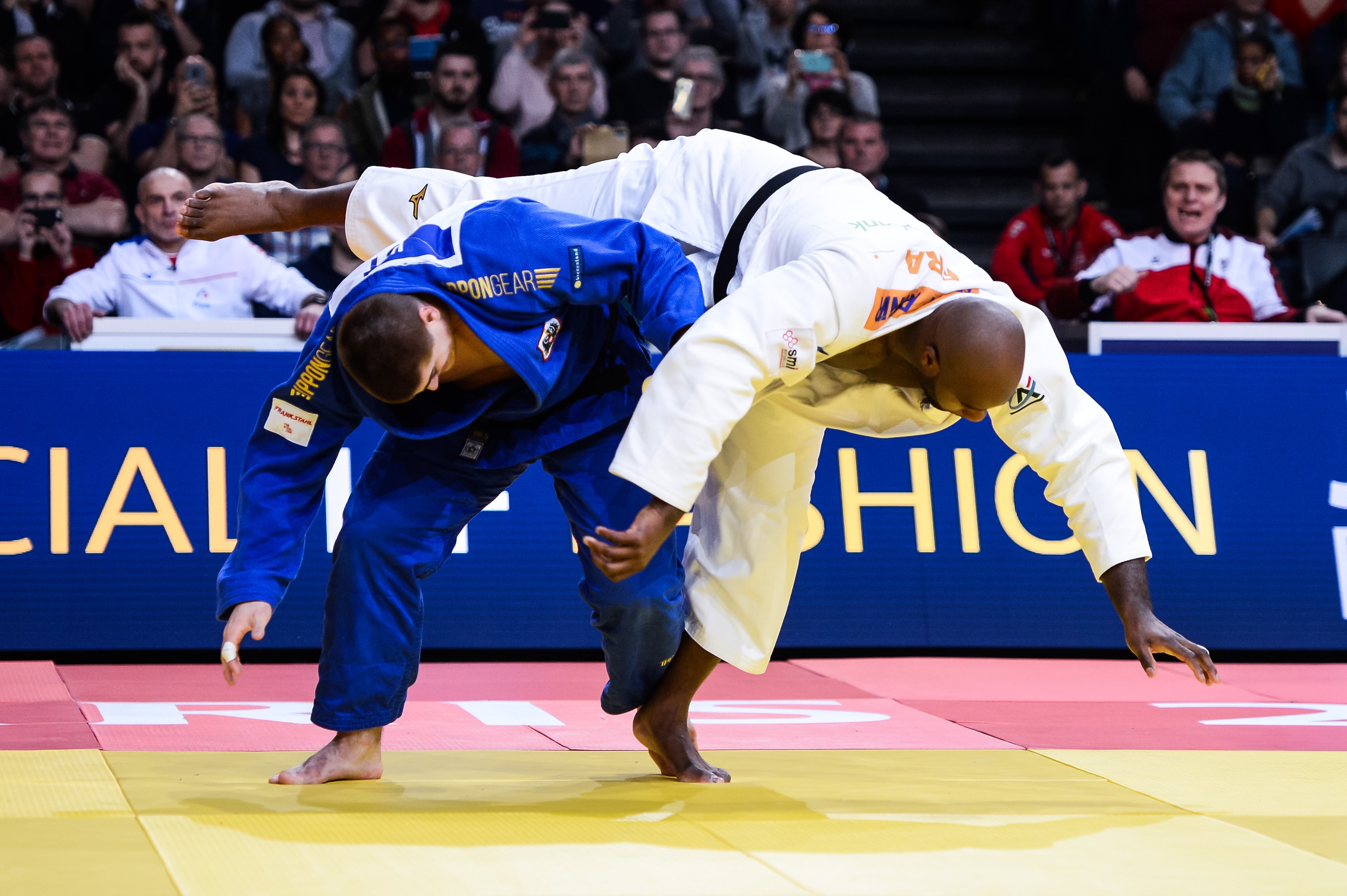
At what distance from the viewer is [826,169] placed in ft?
11.9

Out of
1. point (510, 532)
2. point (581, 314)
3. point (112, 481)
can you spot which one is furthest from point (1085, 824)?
point (112, 481)

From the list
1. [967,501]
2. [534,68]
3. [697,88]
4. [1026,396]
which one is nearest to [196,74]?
[534,68]

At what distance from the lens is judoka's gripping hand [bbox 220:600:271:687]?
10.1 ft

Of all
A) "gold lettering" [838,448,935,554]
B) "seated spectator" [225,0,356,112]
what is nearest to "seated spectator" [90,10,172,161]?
"seated spectator" [225,0,356,112]

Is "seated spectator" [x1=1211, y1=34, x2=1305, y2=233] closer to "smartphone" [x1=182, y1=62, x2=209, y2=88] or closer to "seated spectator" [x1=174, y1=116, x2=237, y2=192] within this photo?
"seated spectator" [x1=174, y1=116, x2=237, y2=192]

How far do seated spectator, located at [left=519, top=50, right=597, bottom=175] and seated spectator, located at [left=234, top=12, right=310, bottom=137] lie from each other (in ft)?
5.40

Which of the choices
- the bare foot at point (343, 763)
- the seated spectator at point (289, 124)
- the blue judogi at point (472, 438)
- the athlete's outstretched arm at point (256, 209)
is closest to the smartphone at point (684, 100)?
the seated spectator at point (289, 124)

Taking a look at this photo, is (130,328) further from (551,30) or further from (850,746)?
(551,30)

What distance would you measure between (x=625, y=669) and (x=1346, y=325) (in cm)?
420

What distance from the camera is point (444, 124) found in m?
8.78

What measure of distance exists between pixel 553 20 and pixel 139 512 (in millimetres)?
5166

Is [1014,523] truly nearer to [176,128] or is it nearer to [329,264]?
[329,264]

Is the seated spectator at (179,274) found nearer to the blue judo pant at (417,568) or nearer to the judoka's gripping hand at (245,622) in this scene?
the blue judo pant at (417,568)

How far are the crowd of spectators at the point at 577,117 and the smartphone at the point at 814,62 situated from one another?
1cm
